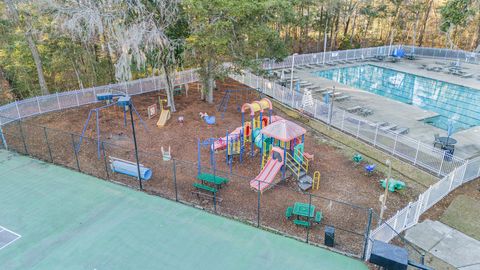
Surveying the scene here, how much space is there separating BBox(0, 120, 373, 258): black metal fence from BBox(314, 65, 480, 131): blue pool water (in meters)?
12.2

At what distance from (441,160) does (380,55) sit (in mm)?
24074

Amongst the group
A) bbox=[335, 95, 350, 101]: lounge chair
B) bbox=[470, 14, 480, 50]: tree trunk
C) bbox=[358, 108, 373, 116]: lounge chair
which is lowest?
bbox=[358, 108, 373, 116]: lounge chair

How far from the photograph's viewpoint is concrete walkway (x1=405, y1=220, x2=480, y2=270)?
30.5ft

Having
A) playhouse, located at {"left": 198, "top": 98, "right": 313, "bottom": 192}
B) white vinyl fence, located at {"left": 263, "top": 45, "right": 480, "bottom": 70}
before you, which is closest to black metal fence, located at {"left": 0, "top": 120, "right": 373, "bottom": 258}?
playhouse, located at {"left": 198, "top": 98, "right": 313, "bottom": 192}

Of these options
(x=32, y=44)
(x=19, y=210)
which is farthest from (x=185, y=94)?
(x=19, y=210)

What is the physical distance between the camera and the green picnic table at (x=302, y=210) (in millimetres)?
10484

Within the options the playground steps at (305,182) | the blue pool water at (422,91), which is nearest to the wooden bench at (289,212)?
the playground steps at (305,182)

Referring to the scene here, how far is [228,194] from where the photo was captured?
12258 millimetres

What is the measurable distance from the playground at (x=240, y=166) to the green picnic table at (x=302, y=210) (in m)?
0.09

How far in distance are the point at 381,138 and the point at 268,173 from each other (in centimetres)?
625

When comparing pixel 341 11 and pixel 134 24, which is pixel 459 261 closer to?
pixel 134 24

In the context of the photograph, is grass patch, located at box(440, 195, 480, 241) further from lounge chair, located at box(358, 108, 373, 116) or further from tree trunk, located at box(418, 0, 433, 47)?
tree trunk, located at box(418, 0, 433, 47)

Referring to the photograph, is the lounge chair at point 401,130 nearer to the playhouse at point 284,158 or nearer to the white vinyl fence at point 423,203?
the white vinyl fence at point 423,203

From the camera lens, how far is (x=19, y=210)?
11344 mm
